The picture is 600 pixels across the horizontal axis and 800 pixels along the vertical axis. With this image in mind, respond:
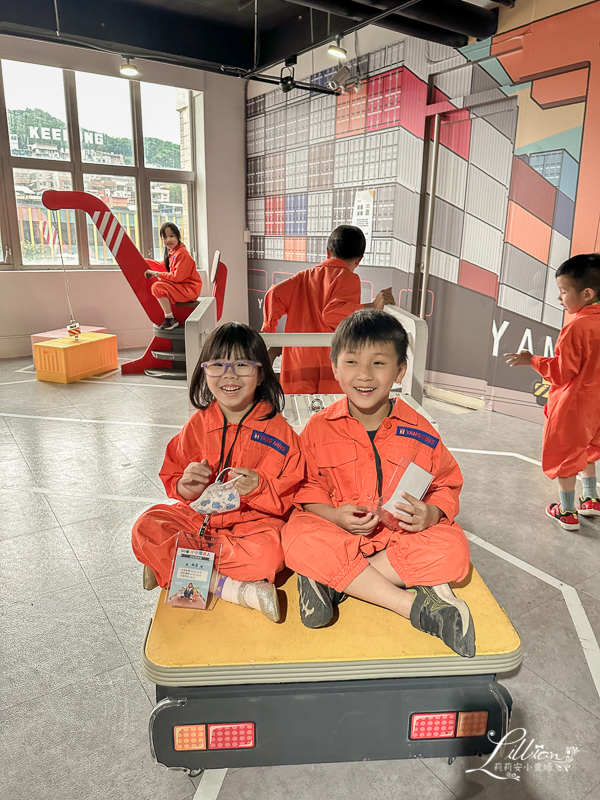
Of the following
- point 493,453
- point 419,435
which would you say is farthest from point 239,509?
point 493,453

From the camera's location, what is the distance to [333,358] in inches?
67.3

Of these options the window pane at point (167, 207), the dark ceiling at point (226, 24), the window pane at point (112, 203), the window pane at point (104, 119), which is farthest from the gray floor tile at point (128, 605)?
the window pane at point (104, 119)

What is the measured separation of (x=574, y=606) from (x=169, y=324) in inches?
197

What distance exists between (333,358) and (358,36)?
5226 mm

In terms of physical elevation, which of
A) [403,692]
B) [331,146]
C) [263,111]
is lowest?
[403,692]

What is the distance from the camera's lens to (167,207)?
26.0 ft

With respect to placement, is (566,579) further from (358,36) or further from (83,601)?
(358,36)

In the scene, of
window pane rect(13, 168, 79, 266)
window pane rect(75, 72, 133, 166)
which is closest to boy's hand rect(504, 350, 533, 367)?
window pane rect(13, 168, 79, 266)

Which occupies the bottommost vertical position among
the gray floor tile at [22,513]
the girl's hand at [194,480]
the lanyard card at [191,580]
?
the gray floor tile at [22,513]

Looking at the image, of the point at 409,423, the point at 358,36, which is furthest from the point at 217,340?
the point at 358,36

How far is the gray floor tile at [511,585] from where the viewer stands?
2.19 meters

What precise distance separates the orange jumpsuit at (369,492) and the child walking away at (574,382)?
126 centimetres

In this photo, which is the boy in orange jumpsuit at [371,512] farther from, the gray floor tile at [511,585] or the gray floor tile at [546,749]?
the gray floor tile at [511,585]

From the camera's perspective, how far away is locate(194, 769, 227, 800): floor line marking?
139 cm
